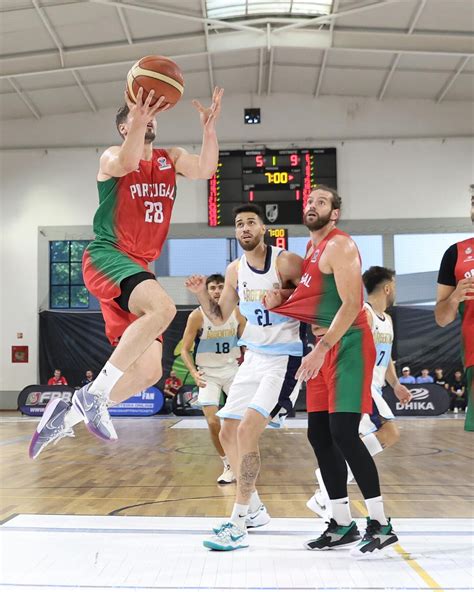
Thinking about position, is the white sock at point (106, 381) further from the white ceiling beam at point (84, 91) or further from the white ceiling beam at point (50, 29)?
the white ceiling beam at point (84, 91)

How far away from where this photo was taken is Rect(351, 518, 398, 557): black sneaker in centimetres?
353

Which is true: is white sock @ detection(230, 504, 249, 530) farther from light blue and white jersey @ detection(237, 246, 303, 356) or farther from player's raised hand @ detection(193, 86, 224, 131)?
player's raised hand @ detection(193, 86, 224, 131)

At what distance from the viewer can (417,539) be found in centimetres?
398

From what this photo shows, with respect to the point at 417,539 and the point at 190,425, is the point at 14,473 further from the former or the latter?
the point at 190,425

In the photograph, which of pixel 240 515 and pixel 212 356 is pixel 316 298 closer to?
pixel 240 515

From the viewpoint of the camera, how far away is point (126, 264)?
3.55 meters

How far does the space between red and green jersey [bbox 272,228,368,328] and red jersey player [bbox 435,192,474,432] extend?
Answer: 47cm

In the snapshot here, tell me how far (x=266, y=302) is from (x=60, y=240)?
45.4 feet

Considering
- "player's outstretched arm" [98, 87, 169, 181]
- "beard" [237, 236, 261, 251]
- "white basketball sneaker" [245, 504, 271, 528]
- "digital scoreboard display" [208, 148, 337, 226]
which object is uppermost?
"digital scoreboard display" [208, 148, 337, 226]

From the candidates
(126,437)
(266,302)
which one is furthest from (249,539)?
(126,437)

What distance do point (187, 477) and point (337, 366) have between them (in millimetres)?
3265

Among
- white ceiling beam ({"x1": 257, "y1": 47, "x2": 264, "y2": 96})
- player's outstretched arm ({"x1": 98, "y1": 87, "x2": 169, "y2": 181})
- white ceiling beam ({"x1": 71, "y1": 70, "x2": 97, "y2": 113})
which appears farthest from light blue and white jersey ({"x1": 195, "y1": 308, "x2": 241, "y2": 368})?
white ceiling beam ({"x1": 71, "y1": 70, "x2": 97, "y2": 113})

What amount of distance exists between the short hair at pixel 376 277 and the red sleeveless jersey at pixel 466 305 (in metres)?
1.17

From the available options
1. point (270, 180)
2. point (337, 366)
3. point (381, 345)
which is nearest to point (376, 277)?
point (381, 345)
